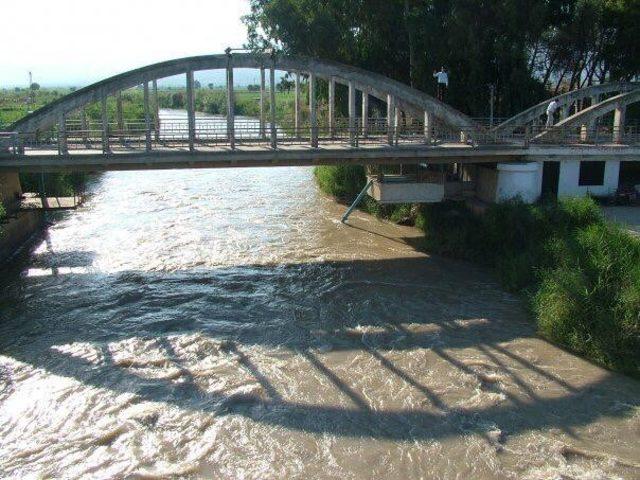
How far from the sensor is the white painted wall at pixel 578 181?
2397cm

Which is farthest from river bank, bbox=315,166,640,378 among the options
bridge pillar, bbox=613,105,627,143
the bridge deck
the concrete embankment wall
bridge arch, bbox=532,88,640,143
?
the concrete embankment wall

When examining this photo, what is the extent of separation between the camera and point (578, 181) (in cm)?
2422

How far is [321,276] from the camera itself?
20.9m

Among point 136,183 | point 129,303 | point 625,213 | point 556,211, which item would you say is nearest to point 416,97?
point 556,211

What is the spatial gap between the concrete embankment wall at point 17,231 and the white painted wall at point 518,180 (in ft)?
58.4

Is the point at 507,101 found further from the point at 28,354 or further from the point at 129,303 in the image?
the point at 28,354

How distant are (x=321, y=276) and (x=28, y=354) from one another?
926cm

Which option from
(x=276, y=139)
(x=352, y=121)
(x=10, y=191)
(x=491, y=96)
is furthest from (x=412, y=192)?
(x=10, y=191)

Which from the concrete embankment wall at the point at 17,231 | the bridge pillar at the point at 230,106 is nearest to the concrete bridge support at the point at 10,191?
the concrete embankment wall at the point at 17,231

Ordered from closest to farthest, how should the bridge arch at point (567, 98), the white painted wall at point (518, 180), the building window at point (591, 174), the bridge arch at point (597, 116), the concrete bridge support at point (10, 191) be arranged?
1. the concrete bridge support at point (10, 191)
2. the white painted wall at point (518, 180)
3. the building window at point (591, 174)
4. the bridge arch at point (597, 116)
5. the bridge arch at point (567, 98)

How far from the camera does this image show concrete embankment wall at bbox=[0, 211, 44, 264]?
73.5 ft

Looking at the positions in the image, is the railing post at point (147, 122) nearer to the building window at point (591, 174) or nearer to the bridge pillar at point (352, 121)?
the bridge pillar at point (352, 121)

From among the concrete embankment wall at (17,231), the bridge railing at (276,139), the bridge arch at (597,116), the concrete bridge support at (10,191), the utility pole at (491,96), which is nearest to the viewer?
the bridge railing at (276,139)

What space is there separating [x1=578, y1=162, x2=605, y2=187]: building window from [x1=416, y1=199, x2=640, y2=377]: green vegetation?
314 cm
